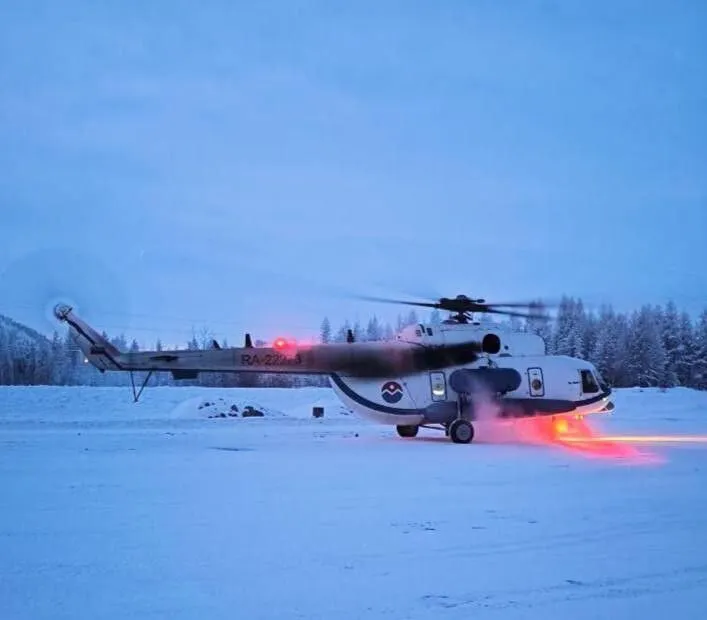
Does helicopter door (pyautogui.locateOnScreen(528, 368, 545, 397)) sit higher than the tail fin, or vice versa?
the tail fin

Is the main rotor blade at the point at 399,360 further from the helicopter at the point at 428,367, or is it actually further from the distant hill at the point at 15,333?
the distant hill at the point at 15,333

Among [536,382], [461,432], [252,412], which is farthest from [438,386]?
[252,412]

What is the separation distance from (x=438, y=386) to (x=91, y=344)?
9.64 metres

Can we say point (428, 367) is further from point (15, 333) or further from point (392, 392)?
point (15, 333)

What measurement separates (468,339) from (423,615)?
15466 mm

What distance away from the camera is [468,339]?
792 inches

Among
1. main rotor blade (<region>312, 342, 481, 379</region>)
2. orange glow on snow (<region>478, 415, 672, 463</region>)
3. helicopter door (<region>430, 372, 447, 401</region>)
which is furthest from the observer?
helicopter door (<region>430, 372, 447, 401</region>)

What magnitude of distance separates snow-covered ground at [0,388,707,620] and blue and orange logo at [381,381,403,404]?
13.9 feet

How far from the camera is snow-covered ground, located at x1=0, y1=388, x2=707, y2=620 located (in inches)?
207

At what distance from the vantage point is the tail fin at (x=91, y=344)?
19.5 meters

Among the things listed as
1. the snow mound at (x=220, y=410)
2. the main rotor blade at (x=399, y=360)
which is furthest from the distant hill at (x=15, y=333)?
the main rotor blade at (x=399, y=360)

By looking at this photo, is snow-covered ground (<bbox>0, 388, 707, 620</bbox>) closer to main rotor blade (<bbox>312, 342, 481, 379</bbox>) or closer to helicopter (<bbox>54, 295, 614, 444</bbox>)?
helicopter (<bbox>54, 295, 614, 444</bbox>)

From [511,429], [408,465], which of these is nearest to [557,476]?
[408,465]

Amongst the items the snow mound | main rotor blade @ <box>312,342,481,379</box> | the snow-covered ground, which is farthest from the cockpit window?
the snow mound
